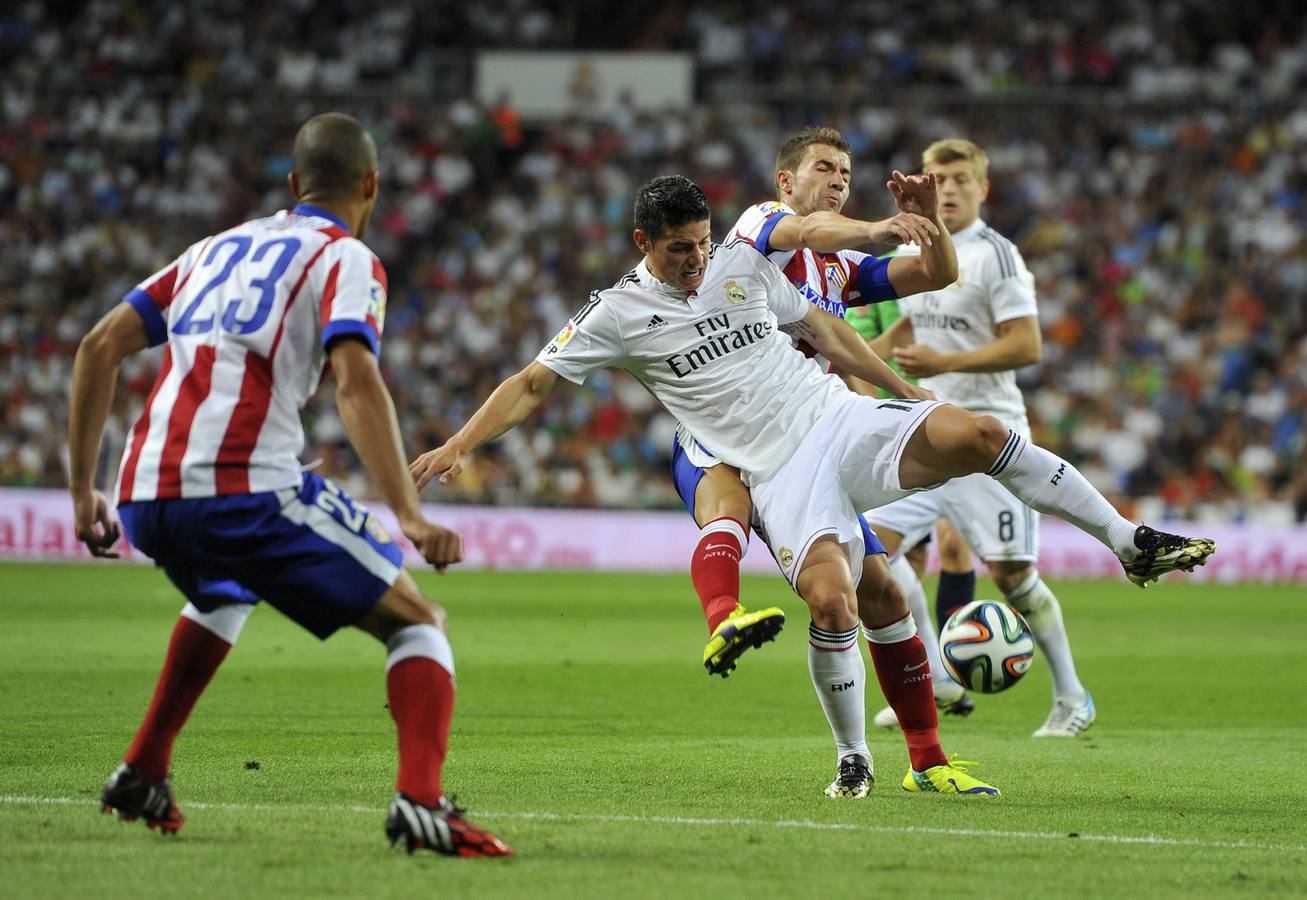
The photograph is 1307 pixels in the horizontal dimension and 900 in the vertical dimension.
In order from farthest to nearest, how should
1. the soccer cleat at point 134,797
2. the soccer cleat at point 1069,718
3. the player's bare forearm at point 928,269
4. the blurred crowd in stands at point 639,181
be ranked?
the blurred crowd in stands at point 639,181 → the soccer cleat at point 1069,718 → the player's bare forearm at point 928,269 → the soccer cleat at point 134,797

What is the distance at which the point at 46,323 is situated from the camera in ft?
86.2

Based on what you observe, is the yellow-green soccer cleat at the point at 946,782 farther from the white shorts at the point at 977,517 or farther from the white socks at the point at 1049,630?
the white shorts at the point at 977,517

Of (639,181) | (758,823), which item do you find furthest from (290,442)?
(639,181)

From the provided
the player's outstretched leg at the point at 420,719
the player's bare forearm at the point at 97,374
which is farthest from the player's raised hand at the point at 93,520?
the player's outstretched leg at the point at 420,719

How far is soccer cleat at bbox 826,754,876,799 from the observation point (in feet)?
22.0

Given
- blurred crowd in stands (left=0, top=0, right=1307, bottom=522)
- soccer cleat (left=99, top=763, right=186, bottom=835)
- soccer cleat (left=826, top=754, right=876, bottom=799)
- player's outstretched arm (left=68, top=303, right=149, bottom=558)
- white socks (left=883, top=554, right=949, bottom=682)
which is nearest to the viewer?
player's outstretched arm (left=68, top=303, right=149, bottom=558)

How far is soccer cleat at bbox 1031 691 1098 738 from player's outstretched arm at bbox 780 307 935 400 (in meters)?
2.57

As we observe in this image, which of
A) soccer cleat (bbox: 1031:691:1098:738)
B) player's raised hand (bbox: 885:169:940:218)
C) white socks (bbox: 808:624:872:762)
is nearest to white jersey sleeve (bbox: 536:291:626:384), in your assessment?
player's raised hand (bbox: 885:169:940:218)

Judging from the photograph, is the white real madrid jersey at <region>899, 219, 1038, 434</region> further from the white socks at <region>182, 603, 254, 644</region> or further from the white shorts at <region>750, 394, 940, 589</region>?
the white socks at <region>182, 603, 254, 644</region>

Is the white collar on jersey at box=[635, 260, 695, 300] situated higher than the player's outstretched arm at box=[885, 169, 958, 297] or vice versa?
the player's outstretched arm at box=[885, 169, 958, 297]

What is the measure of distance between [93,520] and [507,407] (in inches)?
78.3

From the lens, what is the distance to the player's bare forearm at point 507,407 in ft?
22.2

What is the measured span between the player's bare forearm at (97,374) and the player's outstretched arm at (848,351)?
3.08 metres

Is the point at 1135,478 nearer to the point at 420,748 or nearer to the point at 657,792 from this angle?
the point at 657,792
